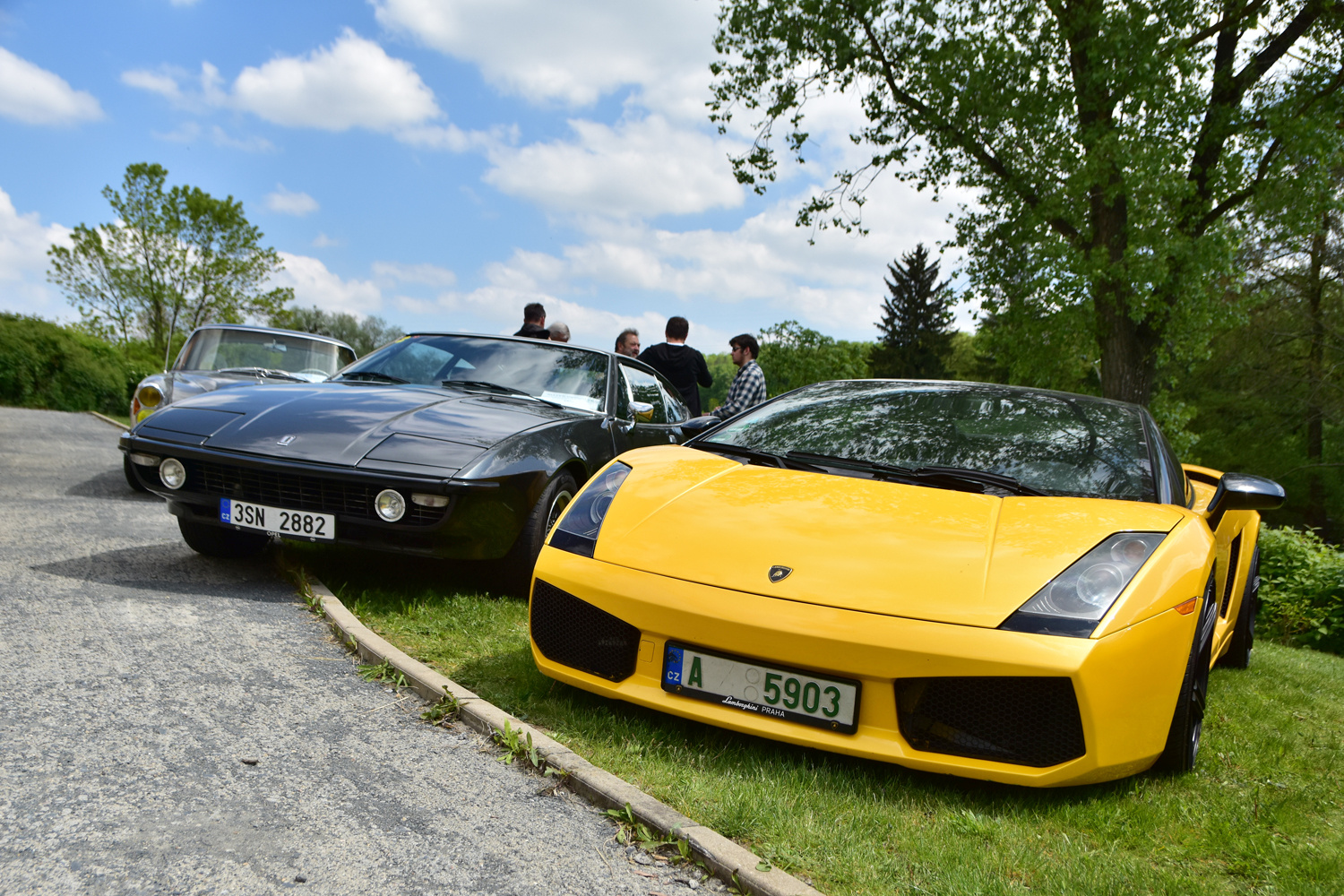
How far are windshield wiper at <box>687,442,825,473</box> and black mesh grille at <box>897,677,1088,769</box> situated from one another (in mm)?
1013

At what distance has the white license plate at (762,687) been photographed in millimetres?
2383

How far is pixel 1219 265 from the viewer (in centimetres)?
1401

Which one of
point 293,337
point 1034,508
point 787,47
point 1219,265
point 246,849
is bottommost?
point 246,849

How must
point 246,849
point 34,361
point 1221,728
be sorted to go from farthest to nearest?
point 34,361 → point 1221,728 → point 246,849

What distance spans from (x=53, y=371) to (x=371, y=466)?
23.8m

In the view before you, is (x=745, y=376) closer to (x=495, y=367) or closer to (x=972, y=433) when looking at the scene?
(x=495, y=367)

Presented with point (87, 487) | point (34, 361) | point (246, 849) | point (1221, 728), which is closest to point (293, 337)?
point (87, 487)

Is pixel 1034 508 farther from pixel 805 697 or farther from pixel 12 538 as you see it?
pixel 12 538

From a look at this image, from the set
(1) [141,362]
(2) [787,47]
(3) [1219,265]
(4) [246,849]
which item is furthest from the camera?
(1) [141,362]

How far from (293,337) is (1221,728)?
8239 mm

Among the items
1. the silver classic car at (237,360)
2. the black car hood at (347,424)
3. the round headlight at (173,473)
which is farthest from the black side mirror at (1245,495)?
the silver classic car at (237,360)

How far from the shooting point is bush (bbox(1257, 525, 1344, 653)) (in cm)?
910

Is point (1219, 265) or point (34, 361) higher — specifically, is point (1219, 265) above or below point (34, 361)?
above

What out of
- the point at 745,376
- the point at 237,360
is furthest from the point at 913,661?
the point at 237,360
